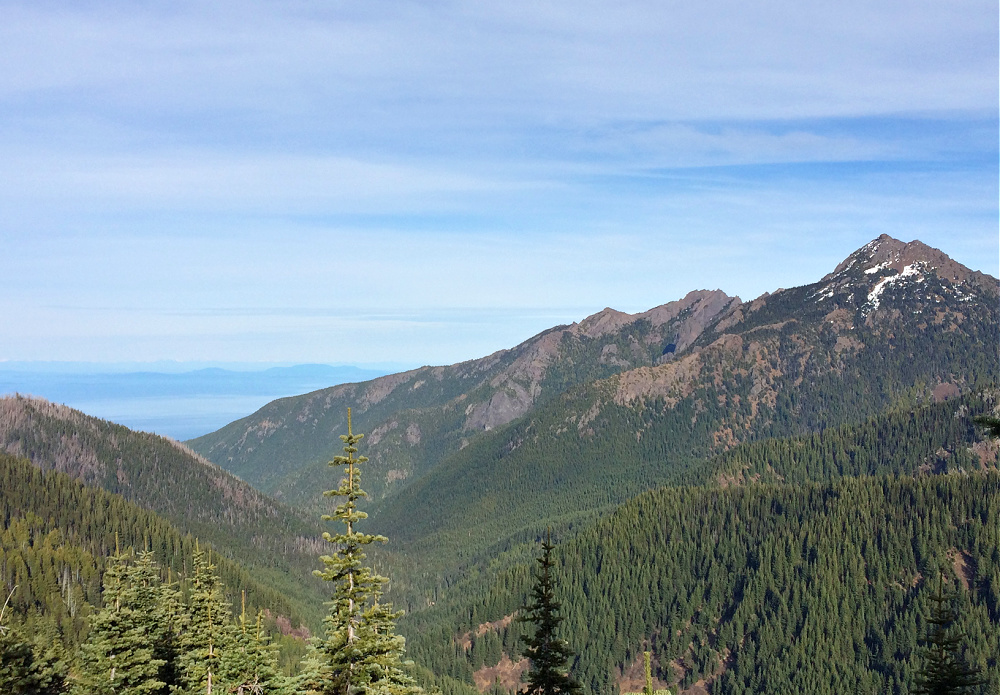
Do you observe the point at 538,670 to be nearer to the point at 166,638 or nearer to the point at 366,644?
the point at 366,644

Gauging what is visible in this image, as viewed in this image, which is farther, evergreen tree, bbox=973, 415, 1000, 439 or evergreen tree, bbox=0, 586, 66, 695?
evergreen tree, bbox=0, 586, 66, 695

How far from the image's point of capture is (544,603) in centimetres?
3747

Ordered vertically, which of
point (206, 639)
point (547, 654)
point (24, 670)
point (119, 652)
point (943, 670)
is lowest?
point (943, 670)

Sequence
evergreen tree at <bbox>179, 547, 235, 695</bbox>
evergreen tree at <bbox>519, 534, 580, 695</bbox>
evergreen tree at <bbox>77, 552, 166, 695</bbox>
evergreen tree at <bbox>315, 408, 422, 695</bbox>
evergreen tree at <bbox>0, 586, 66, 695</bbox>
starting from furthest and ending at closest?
evergreen tree at <bbox>179, 547, 235, 695</bbox>
evergreen tree at <bbox>77, 552, 166, 695</bbox>
evergreen tree at <bbox>0, 586, 66, 695</bbox>
evergreen tree at <bbox>315, 408, 422, 695</bbox>
evergreen tree at <bbox>519, 534, 580, 695</bbox>

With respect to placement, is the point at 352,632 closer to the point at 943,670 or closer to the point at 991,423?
the point at 991,423

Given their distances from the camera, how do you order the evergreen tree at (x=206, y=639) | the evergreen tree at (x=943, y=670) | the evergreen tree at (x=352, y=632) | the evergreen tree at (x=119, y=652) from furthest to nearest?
the evergreen tree at (x=206, y=639) → the evergreen tree at (x=119, y=652) → the evergreen tree at (x=943, y=670) → the evergreen tree at (x=352, y=632)

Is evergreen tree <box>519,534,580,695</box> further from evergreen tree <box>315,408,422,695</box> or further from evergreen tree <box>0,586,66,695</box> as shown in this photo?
evergreen tree <box>0,586,66,695</box>

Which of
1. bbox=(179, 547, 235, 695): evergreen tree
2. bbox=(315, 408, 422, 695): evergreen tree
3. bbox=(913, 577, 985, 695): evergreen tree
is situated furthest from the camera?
bbox=(179, 547, 235, 695): evergreen tree

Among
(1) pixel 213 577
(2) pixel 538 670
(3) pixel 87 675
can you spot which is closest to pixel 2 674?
(3) pixel 87 675

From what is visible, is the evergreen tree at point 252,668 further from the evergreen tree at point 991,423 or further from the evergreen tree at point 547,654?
the evergreen tree at point 991,423

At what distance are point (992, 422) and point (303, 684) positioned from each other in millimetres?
32657

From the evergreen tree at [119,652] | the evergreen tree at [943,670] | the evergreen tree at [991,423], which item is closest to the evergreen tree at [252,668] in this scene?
the evergreen tree at [119,652]

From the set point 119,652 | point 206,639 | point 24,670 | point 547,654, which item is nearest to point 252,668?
point 206,639

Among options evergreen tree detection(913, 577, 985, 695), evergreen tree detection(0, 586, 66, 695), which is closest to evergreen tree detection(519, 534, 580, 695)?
evergreen tree detection(913, 577, 985, 695)
